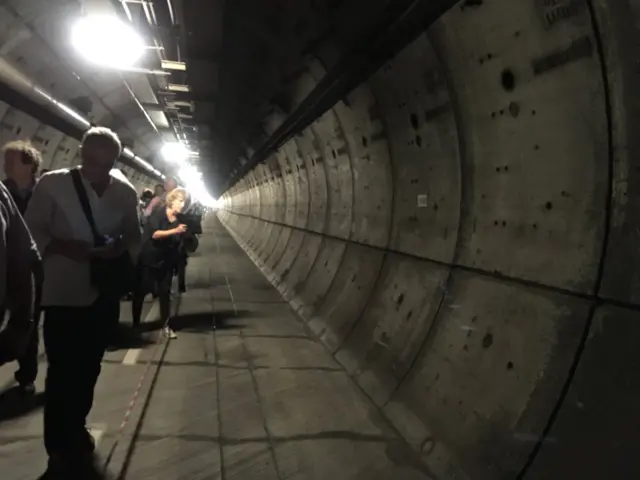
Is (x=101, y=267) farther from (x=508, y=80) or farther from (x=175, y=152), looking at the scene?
(x=175, y=152)

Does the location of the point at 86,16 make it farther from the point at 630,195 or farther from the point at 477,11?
the point at 630,195

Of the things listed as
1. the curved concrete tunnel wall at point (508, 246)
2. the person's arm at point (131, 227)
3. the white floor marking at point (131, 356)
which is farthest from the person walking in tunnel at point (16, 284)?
→ the white floor marking at point (131, 356)

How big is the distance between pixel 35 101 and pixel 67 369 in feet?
21.9

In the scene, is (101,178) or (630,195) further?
(101,178)

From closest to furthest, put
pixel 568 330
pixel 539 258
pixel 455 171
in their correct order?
pixel 568 330, pixel 539 258, pixel 455 171

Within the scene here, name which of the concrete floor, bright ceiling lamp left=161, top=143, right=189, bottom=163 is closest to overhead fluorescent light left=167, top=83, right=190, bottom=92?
the concrete floor

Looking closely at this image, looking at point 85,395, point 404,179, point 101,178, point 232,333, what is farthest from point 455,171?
point 232,333

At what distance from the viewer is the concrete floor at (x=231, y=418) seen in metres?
3.82

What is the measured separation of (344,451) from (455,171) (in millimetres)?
2215

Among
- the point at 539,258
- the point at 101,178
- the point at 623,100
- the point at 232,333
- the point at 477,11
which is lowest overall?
the point at 232,333

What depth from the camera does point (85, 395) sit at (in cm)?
374

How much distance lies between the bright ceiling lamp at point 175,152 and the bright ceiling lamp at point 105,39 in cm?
1599

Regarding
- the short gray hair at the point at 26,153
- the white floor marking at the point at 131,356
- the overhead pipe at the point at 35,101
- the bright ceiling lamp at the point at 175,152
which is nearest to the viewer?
the short gray hair at the point at 26,153

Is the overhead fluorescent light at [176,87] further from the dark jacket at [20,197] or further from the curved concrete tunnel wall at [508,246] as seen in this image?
the dark jacket at [20,197]
